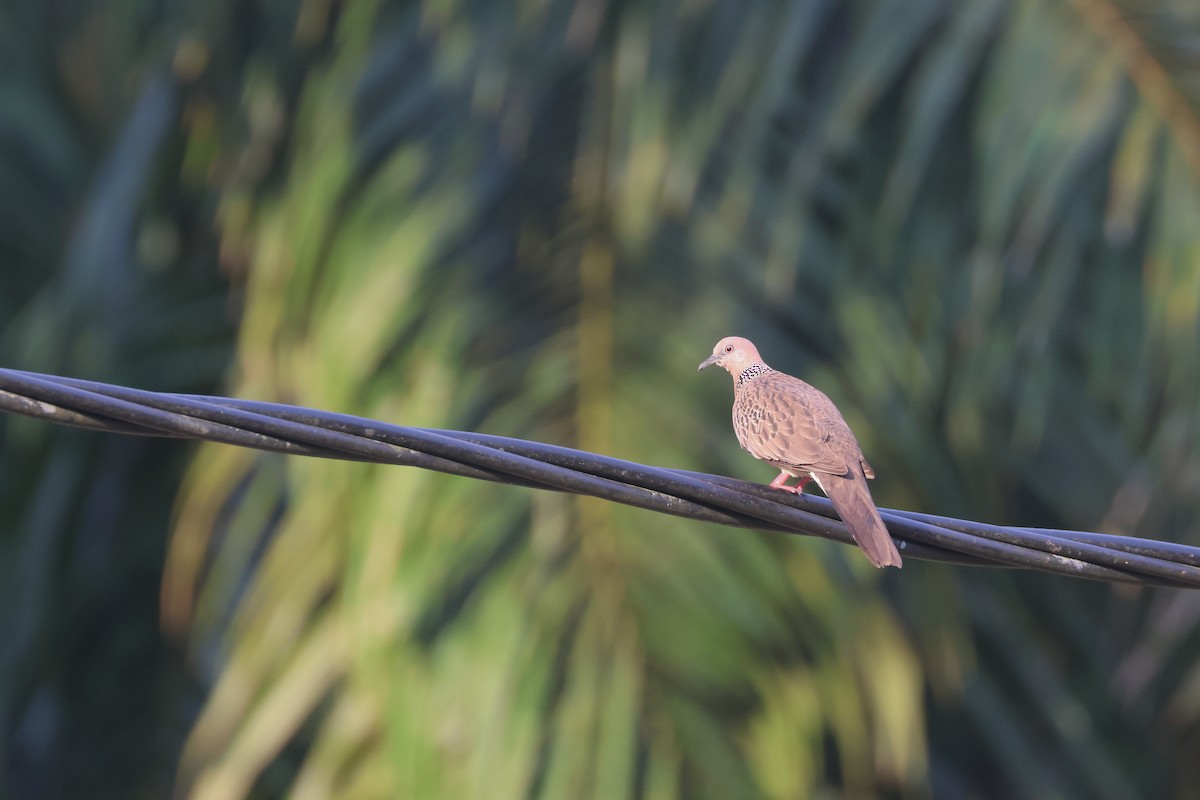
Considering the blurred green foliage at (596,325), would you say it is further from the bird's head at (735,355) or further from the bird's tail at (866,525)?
the bird's tail at (866,525)

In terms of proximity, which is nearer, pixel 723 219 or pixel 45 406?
pixel 45 406

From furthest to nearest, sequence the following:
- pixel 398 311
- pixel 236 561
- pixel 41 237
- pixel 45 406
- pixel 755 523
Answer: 1. pixel 41 237
2. pixel 236 561
3. pixel 398 311
4. pixel 755 523
5. pixel 45 406

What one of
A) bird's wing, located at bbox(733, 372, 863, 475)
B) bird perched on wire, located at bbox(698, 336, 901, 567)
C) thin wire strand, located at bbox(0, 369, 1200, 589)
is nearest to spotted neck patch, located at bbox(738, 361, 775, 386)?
bird perched on wire, located at bbox(698, 336, 901, 567)

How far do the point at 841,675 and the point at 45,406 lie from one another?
175 inches

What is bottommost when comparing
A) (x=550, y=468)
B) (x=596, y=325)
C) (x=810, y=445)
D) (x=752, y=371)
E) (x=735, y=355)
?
(x=550, y=468)

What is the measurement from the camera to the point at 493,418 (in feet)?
21.3

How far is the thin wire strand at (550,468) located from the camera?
3072 millimetres

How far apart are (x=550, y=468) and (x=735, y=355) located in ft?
7.21

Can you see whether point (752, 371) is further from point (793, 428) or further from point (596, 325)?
point (596, 325)

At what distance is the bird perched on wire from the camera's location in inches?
139

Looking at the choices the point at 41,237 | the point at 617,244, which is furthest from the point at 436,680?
the point at 41,237

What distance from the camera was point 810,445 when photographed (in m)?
4.23

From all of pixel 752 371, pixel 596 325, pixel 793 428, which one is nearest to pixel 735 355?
pixel 752 371

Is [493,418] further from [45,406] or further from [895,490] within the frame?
[45,406]
